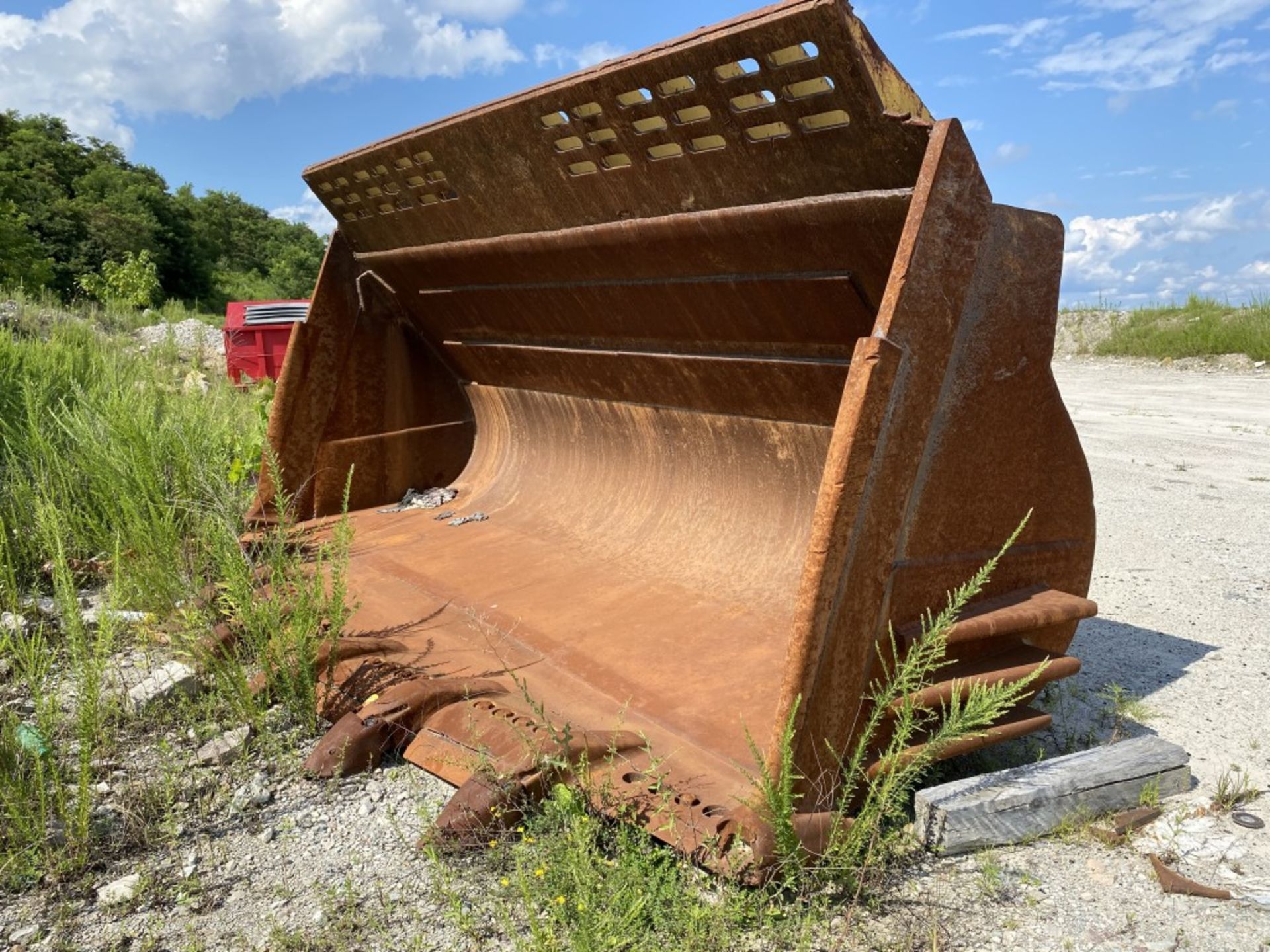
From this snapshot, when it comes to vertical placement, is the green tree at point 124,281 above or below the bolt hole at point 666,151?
above

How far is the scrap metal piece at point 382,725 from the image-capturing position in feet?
7.09

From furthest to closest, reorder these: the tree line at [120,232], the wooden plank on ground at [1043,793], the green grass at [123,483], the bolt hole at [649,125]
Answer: the tree line at [120,232], the green grass at [123,483], the bolt hole at [649,125], the wooden plank on ground at [1043,793]

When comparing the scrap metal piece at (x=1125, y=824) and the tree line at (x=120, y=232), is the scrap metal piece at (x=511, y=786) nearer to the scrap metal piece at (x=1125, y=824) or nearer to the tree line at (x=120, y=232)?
the scrap metal piece at (x=1125, y=824)

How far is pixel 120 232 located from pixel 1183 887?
38358 mm

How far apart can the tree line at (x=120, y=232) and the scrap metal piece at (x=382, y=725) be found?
2084 centimetres

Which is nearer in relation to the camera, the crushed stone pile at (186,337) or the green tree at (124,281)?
the crushed stone pile at (186,337)

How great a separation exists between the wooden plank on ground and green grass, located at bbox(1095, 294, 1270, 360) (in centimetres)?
1434

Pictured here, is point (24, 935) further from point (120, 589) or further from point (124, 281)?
point (124, 281)

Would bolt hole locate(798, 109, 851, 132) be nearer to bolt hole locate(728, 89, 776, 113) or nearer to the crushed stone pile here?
bolt hole locate(728, 89, 776, 113)

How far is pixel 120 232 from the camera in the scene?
110 ft

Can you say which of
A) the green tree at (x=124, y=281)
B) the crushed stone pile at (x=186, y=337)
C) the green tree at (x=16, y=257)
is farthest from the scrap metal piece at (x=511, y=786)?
the green tree at (x=124, y=281)

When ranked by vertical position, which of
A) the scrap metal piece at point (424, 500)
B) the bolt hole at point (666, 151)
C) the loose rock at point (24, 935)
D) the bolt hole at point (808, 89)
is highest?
the bolt hole at point (808, 89)

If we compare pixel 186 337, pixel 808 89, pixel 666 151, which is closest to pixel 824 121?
pixel 808 89

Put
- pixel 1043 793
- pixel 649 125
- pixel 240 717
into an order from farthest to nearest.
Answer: pixel 240 717, pixel 649 125, pixel 1043 793
